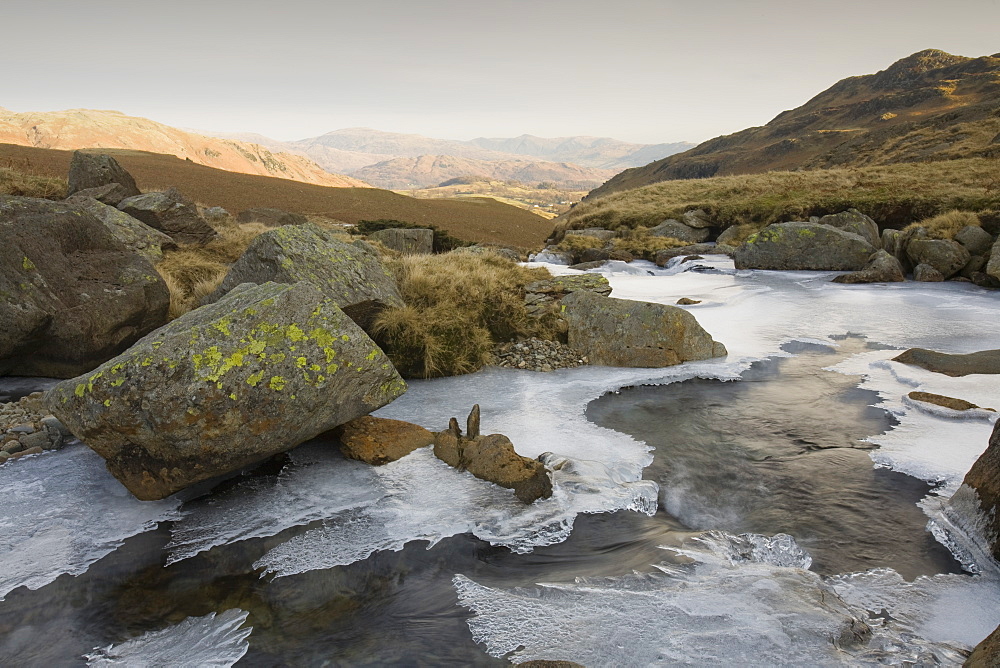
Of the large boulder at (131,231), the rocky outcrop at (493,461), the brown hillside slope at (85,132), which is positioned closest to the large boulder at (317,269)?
the rocky outcrop at (493,461)

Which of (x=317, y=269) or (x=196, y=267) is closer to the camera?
(x=317, y=269)

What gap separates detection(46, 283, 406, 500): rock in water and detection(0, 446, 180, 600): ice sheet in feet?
1.11

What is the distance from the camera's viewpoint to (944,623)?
14.8ft

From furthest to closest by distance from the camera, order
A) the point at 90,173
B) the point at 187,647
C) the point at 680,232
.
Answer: the point at 680,232 < the point at 90,173 < the point at 187,647

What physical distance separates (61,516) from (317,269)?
5306mm

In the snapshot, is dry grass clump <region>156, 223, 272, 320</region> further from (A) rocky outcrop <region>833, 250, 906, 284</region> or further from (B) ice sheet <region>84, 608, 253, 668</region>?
(A) rocky outcrop <region>833, 250, 906, 284</region>

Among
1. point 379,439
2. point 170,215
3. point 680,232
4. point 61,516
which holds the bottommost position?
point 61,516

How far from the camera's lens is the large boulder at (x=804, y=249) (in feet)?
77.0

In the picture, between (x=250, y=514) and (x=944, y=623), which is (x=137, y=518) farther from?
(x=944, y=623)

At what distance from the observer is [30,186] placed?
17.5 m

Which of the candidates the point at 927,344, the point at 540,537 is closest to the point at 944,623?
the point at 540,537

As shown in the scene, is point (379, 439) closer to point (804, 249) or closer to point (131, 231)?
point (131, 231)

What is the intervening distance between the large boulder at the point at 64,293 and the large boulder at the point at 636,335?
8.67m

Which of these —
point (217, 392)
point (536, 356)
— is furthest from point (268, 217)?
point (217, 392)
